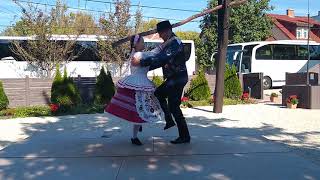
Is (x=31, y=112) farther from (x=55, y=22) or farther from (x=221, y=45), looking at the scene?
(x=55, y=22)

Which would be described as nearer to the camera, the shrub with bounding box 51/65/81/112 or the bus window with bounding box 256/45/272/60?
the shrub with bounding box 51/65/81/112

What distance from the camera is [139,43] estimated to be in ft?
23.9

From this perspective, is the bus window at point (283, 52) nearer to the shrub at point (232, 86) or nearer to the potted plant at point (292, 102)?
the shrub at point (232, 86)

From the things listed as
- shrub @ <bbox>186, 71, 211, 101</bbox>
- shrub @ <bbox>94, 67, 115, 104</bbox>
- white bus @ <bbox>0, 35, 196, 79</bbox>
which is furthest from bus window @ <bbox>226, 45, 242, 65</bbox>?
shrub @ <bbox>94, 67, 115, 104</bbox>

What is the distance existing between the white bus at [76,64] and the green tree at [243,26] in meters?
13.6

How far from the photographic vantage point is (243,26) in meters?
41.3

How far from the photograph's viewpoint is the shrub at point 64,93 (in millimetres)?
15523

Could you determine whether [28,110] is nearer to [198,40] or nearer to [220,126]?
[220,126]

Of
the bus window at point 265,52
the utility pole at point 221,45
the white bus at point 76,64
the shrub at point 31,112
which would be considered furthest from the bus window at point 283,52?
the shrub at point 31,112

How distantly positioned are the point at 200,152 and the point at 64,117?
24.7 feet

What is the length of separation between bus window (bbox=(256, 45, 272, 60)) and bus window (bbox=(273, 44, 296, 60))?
0.35 metres

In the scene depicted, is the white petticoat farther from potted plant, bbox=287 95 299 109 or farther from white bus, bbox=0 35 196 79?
white bus, bbox=0 35 196 79

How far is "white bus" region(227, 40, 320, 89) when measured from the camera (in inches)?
1082

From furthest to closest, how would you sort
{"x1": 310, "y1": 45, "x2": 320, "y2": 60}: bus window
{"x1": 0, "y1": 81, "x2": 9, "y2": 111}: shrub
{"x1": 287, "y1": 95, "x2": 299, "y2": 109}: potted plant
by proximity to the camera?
{"x1": 310, "y1": 45, "x2": 320, "y2": 60}: bus window < {"x1": 0, "y1": 81, "x2": 9, "y2": 111}: shrub < {"x1": 287, "y1": 95, "x2": 299, "y2": 109}: potted plant
